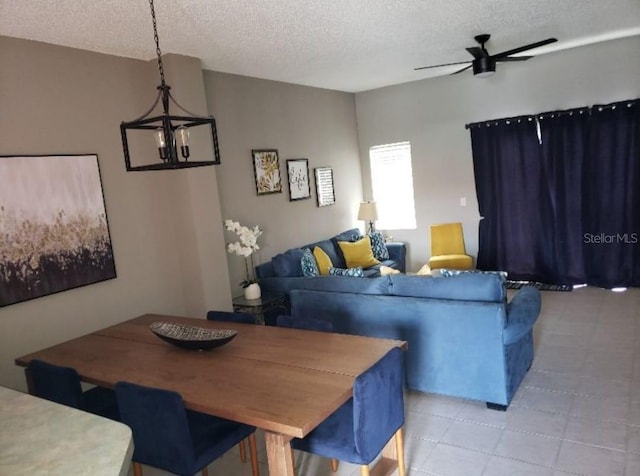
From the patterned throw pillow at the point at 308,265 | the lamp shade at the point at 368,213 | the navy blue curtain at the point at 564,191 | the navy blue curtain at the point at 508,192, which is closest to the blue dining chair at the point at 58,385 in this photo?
the patterned throw pillow at the point at 308,265

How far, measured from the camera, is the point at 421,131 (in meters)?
6.74

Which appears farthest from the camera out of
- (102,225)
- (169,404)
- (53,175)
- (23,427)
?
(102,225)

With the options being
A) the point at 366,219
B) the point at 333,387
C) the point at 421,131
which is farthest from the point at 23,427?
the point at 421,131

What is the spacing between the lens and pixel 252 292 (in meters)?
4.73

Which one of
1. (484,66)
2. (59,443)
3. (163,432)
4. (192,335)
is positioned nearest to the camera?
(59,443)

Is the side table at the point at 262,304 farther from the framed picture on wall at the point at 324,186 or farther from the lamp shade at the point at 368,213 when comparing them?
the lamp shade at the point at 368,213

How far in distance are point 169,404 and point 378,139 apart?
18.8 feet

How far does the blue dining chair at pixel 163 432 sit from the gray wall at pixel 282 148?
2818 millimetres

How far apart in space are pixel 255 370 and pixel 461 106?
5157mm

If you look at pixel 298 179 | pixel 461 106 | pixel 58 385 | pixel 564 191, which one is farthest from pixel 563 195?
pixel 58 385

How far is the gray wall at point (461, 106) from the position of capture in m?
5.49

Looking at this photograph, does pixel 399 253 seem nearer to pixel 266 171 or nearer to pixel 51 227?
pixel 266 171

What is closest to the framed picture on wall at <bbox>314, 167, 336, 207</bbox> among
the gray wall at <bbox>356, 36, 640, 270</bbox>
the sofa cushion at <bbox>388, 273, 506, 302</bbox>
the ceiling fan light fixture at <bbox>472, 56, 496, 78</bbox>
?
the gray wall at <bbox>356, 36, 640, 270</bbox>

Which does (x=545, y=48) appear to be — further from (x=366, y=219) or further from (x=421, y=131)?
(x=366, y=219)
